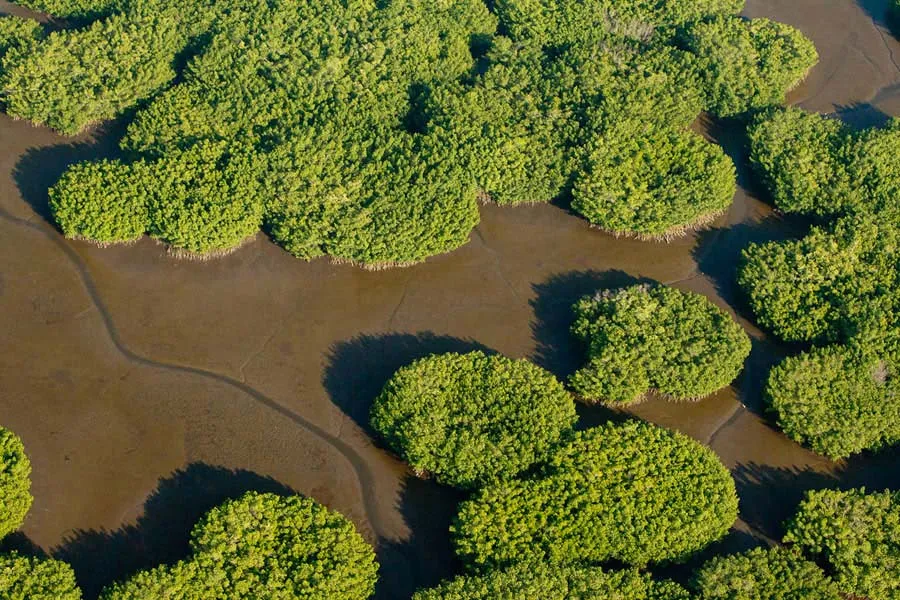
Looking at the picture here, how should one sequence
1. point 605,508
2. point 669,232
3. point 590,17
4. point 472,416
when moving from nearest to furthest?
point 605,508 → point 472,416 → point 669,232 → point 590,17

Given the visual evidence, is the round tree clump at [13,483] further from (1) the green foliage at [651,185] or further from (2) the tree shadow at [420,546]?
(1) the green foliage at [651,185]

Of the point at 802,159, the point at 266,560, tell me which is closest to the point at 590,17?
the point at 802,159

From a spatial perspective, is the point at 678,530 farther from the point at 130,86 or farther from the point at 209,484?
the point at 130,86

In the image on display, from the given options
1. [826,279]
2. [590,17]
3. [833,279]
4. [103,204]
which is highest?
[590,17]

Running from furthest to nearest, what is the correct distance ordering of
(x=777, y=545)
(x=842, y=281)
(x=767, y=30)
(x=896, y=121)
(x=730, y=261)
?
(x=767, y=30)
(x=896, y=121)
(x=730, y=261)
(x=842, y=281)
(x=777, y=545)

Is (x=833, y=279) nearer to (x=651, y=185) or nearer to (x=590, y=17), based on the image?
(x=651, y=185)

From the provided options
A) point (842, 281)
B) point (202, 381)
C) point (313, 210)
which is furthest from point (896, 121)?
point (202, 381)

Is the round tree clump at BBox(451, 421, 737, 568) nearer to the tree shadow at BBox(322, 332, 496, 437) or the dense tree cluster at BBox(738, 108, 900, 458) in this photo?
the dense tree cluster at BBox(738, 108, 900, 458)
